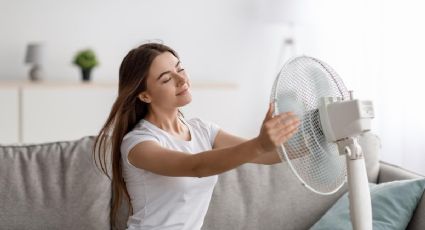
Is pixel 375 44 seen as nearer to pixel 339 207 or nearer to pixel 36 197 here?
pixel 339 207

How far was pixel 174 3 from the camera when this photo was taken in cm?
484

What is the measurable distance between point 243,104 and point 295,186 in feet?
8.91

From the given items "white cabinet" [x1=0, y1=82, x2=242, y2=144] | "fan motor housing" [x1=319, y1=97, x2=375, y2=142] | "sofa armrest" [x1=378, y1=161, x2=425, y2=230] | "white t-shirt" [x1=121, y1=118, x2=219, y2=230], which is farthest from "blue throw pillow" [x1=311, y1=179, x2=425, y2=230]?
"white cabinet" [x1=0, y1=82, x2=242, y2=144]

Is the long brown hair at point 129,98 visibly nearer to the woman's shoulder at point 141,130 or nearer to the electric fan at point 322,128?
the woman's shoulder at point 141,130

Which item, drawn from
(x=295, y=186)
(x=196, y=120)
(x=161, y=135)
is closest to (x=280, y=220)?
(x=295, y=186)

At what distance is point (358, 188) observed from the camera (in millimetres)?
1428

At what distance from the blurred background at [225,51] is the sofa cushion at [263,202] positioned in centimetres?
203

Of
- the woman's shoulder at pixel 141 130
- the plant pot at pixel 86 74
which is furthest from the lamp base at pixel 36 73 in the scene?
the woman's shoulder at pixel 141 130

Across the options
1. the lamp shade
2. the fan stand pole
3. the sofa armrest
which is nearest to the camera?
the fan stand pole

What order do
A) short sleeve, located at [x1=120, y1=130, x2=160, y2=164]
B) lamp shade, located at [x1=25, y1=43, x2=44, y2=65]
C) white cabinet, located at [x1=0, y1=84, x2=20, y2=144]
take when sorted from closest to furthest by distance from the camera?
1. short sleeve, located at [x1=120, y1=130, x2=160, y2=164]
2. white cabinet, located at [x1=0, y1=84, x2=20, y2=144]
3. lamp shade, located at [x1=25, y1=43, x2=44, y2=65]

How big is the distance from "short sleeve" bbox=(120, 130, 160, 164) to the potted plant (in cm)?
270

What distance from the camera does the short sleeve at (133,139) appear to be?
64.3 inches

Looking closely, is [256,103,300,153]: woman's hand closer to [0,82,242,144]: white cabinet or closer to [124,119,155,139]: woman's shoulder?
[124,119,155,139]: woman's shoulder

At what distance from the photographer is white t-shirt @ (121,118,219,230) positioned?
5.53 ft
